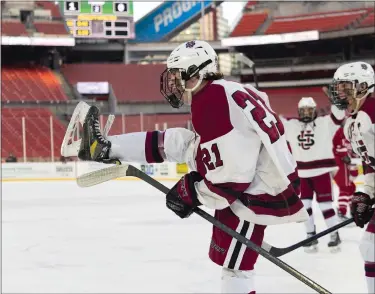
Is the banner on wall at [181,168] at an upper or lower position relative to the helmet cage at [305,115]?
lower

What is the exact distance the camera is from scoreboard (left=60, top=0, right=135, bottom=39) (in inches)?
816

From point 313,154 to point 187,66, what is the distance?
2.64 metres

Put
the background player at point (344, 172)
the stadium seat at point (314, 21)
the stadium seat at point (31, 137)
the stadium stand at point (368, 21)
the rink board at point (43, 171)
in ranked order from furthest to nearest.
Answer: the stadium seat at point (314, 21) < the stadium stand at point (368, 21) < the stadium seat at point (31, 137) < the rink board at point (43, 171) < the background player at point (344, 172)

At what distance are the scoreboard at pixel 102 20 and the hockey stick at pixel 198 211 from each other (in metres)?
19.6

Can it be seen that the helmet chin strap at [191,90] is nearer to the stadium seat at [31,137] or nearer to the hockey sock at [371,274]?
the hockey sock at [371,274]

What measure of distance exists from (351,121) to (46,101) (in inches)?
629

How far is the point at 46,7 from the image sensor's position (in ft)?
74.0

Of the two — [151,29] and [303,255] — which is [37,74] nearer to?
[151,29]

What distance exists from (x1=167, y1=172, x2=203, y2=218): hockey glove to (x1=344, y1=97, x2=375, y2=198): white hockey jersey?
2.99ft

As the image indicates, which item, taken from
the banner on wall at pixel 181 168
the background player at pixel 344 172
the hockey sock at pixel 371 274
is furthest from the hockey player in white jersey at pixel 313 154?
the banner on wall at pixel 181 168

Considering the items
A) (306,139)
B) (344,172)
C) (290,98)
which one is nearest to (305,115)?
(306,139)

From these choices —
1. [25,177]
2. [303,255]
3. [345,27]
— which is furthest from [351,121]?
[345,27]

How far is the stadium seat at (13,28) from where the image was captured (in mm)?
20128

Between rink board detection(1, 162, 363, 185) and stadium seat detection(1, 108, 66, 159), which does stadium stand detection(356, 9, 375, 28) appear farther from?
rink board detection(1, 162, 363, 185)
